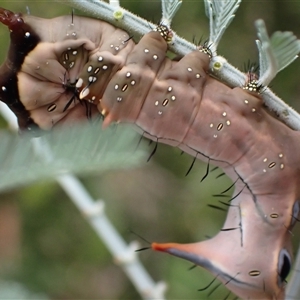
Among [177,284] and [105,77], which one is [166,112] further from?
Answer: [177,284]

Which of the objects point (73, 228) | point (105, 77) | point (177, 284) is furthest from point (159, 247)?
point (73, 228)

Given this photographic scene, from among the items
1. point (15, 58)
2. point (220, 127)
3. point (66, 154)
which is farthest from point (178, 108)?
point (66, 154)

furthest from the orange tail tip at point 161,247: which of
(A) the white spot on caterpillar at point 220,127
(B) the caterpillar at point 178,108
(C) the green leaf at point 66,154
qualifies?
(C) the green leaf at point 66,154

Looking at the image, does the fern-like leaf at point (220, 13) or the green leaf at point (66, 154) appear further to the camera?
the fern-like leaf at point (220, 13)

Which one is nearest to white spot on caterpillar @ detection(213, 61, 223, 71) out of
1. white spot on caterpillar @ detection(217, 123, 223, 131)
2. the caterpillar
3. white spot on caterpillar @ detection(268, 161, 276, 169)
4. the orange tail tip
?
the caterpillar

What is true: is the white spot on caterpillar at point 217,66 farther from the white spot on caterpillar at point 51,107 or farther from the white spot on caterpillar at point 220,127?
the white spot on caterpillar at point 51,107

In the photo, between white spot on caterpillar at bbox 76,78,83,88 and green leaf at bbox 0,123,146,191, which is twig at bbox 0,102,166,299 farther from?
green leaf at bbox 0,123,146,191

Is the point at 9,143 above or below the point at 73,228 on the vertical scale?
above
